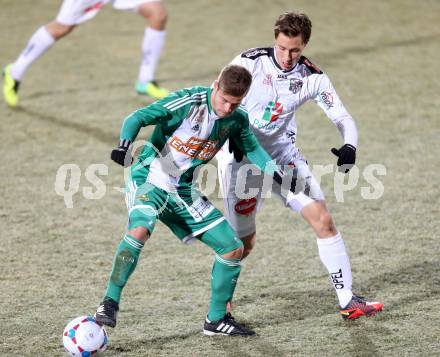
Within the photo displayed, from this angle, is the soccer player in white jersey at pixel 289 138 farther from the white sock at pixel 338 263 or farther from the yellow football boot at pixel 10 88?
the yellow football boot at pixel 10 88

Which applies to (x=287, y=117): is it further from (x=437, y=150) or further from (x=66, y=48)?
(x=66, y=48)

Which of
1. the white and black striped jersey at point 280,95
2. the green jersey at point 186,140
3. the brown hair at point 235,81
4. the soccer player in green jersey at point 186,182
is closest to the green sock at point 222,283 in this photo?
the soccer player in green jersey at point 186,182

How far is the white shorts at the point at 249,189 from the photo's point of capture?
18.9 feet

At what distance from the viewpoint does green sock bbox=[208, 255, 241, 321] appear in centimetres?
546

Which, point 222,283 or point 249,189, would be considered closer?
point 222,283

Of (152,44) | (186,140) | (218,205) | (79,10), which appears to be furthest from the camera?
(152,44)

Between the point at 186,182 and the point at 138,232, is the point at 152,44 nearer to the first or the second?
the point at 186,182

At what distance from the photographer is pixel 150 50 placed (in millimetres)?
10719

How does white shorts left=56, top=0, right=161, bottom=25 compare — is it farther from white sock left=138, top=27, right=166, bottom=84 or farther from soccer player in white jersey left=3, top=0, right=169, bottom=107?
white sock left=138, top=27, right=166, bottom=84

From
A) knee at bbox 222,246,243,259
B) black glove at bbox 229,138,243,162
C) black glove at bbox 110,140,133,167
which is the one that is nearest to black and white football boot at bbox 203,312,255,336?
knee at bbox 222,246,243,259

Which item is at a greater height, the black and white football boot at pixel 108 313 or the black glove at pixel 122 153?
the black glove at pixel 122 153

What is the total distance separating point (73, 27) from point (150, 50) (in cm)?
94

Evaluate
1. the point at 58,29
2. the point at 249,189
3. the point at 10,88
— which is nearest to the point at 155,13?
the point at 58,29

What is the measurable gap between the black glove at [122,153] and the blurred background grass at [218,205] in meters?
1.10
